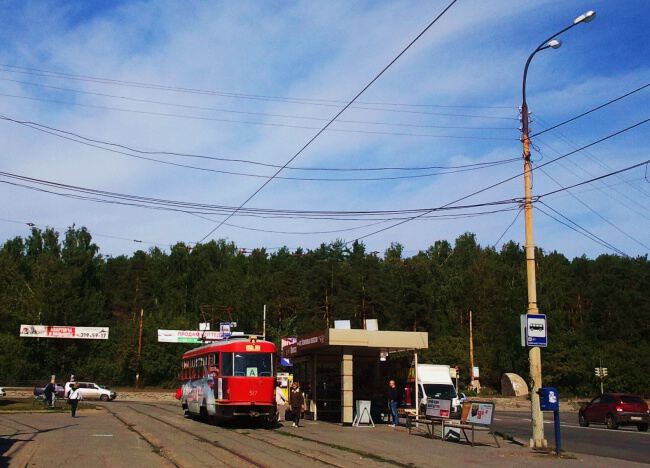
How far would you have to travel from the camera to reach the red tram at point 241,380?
25.7 m

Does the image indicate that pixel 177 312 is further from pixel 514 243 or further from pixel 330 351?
pixel 330 351

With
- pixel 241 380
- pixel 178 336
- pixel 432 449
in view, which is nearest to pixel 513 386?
pixel 178 336

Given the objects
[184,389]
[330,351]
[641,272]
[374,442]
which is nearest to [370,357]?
[330,351]

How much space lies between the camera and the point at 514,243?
96938 millimetres

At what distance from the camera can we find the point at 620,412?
2988cm

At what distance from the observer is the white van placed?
108 ft

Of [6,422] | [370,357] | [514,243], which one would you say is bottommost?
[6,422]

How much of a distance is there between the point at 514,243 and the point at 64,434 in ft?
271

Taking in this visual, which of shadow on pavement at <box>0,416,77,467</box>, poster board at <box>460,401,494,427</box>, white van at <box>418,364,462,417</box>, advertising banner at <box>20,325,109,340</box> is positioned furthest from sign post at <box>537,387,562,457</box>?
advertising banner at <box>20,325,109,340</box>

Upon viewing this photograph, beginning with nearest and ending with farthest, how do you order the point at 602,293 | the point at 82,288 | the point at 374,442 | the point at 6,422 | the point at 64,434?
1. the point at 374,442
2. the point at 64,434
3. the point at 6,422
4. the point at 602,293
5. the point at 82,288

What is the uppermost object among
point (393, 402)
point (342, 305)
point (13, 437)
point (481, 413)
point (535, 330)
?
point (342, 305)

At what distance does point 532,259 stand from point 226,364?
476 inches

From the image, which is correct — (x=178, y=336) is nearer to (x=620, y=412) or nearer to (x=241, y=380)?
(x=241, y=380)

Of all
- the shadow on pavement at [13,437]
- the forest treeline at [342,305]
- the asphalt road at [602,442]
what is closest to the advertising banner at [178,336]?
the forest treeline at [342,305]
